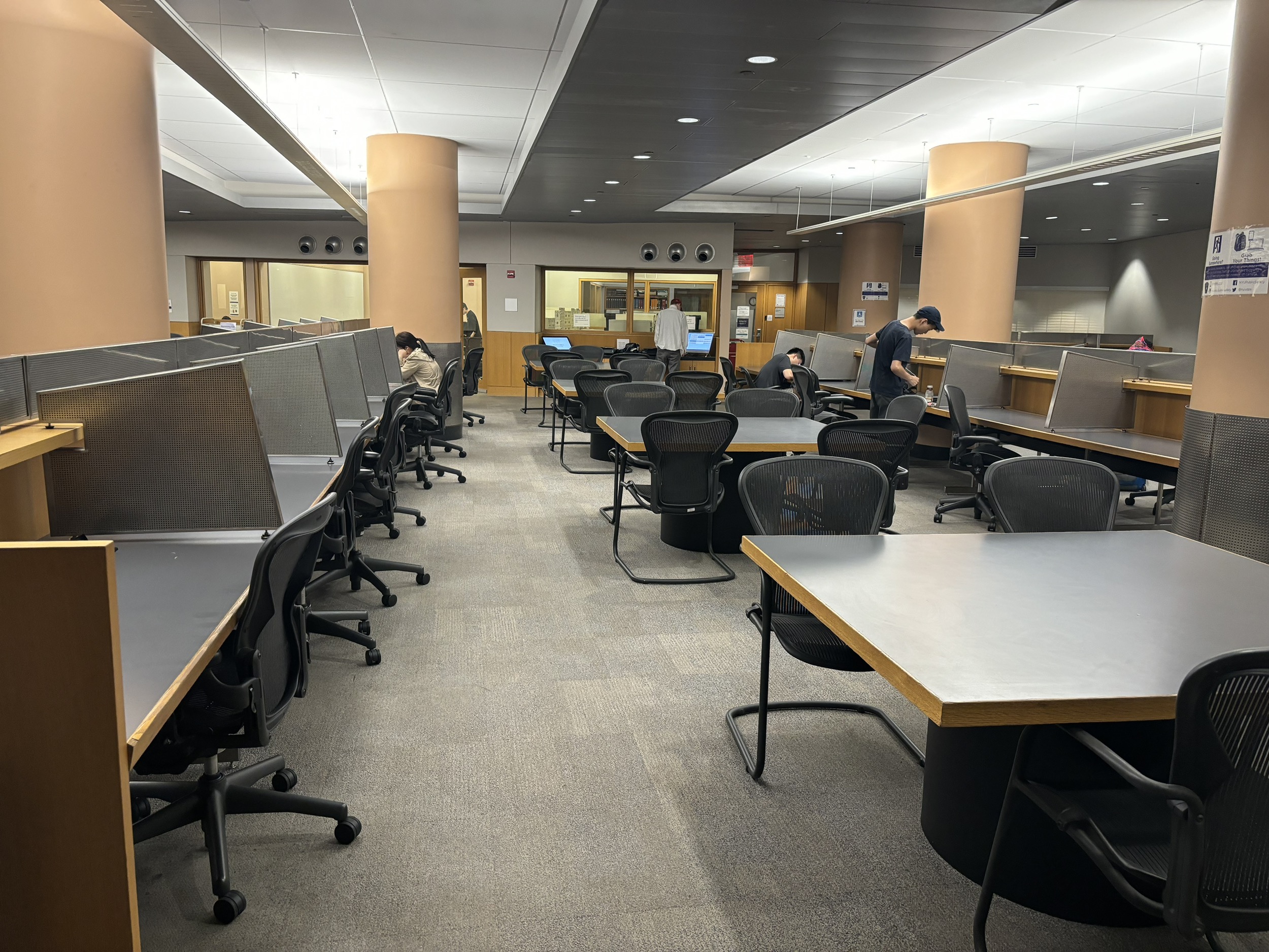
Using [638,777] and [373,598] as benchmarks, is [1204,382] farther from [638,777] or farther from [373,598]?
[373,598]

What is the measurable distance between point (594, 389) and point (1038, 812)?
5.80m

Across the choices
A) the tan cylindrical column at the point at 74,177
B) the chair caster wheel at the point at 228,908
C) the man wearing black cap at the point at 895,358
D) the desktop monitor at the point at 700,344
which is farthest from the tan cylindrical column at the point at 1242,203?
the desktop monitor at the point at 700,344

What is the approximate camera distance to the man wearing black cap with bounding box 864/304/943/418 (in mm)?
7246

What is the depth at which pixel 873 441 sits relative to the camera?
15.0 ft

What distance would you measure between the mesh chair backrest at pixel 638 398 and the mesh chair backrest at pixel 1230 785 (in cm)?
465

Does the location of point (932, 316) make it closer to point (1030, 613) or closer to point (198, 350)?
point (198, 350)

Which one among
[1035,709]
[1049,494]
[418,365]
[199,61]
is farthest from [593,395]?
[1035,709]

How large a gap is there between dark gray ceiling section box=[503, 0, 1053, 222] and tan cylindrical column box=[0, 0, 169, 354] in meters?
2.48

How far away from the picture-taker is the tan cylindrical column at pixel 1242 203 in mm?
3506

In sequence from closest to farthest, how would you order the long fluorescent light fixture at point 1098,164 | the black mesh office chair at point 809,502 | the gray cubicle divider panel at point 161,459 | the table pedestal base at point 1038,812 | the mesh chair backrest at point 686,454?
the table pedestal base at point 1038,812
the gray cubicle divider panel at point 161,459
the black mesh office chair at point 809,502
the mesh chair backrest at point 686,454
the long fluorescent light fixture at point 1098,164

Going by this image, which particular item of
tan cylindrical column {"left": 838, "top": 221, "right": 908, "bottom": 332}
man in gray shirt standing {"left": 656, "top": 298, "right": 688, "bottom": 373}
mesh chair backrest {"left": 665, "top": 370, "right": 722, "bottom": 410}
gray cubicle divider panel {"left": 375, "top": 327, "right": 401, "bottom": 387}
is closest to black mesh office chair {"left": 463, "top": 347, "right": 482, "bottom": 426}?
gray cubicle divider panel {"left": 375, "top": 327, "right": 401, "bottom": 387}

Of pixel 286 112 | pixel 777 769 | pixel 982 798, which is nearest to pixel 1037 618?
pixel 982 798

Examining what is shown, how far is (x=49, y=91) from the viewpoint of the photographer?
4605mm

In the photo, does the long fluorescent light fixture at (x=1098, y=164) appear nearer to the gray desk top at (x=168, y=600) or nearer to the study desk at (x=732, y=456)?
the study desk at (x=732, y=456)
